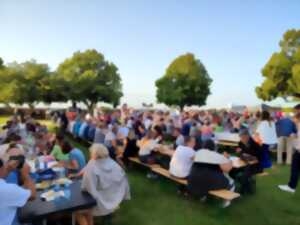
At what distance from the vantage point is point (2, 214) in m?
2.30

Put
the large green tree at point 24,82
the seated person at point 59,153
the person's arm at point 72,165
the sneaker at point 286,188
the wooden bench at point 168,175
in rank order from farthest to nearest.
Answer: the large green tree at point 24,82 < the sneaker at point 286,188 < the wooden bench at point 168,175 < the seated person at point 59,153 < the person's arm at point 72,165

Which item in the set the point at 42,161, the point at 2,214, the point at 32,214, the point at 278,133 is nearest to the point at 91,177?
the point at 32,214

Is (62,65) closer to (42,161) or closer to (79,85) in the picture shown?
(79,85)

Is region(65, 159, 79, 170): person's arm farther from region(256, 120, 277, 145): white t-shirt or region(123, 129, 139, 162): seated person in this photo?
region(256, 120, 277, 145): white t-shirt

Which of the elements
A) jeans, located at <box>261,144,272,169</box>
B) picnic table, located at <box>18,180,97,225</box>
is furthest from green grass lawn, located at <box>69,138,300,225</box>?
picnic table, located at <box>18,180,97,225</box>

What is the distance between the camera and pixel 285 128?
26.6 ft

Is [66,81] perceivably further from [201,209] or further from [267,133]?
[201,209]

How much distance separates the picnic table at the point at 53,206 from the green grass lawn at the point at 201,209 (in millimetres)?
1185

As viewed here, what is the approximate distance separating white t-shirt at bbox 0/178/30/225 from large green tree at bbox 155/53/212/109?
37273 mm

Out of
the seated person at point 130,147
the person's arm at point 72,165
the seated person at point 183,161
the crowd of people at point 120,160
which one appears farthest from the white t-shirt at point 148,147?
the person's arm at point 72,165

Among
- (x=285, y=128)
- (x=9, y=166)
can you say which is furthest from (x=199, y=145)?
(x=9, y=166)

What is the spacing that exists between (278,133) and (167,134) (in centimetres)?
511

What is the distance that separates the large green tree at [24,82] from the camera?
3133cm

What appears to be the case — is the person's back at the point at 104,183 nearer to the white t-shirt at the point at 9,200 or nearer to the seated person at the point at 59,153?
the white t-shirt at the point at 9,200
